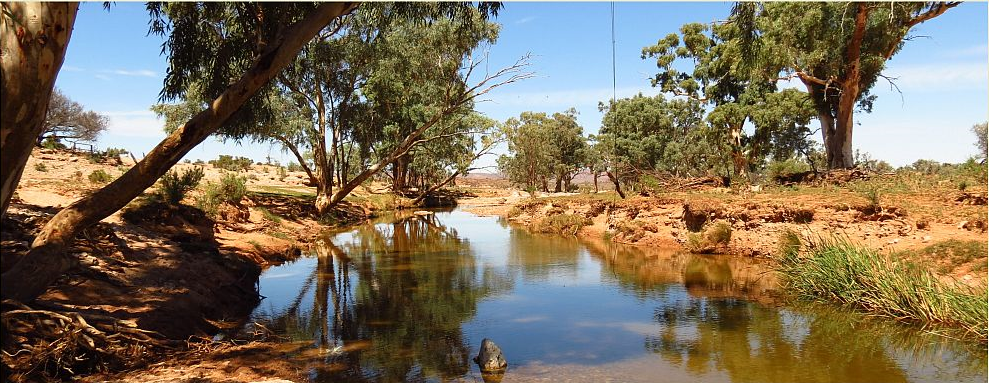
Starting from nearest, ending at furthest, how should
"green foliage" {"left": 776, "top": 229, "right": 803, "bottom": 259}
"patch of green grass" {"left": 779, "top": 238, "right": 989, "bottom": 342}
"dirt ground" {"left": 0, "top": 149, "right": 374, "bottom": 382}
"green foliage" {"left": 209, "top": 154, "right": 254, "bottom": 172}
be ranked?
"dirt ground" {"left": 0, "top": 149, "right": 374, "bottom": 382}, "patch of green grass" {"left": 779, "top": 238, "right": 989, "bottom": 342}, "green foliage" {"left": 776, "top": 229, "right": 803, "bottom": 259}, "green foliage" {"left": 209, "top": 154, "right": 254, "bottom": 172}

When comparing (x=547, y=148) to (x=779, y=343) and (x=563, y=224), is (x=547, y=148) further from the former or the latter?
(x=779, y=343)

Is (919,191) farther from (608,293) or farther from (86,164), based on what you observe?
(86,164)

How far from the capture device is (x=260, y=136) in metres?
26.5

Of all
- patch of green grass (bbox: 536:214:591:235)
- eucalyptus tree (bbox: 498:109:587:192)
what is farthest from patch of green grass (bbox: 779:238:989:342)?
eucalyptus tree (bbox: 498:109:587:192)

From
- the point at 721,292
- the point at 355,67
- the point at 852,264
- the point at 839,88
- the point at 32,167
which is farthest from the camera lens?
the point at 355,67

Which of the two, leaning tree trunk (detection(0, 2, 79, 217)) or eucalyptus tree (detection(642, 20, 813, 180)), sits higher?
eucalyptus tree (detection(642, 20, 813, 180))

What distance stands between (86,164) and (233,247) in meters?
13.0

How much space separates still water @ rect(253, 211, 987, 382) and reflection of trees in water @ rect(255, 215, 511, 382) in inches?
1.5

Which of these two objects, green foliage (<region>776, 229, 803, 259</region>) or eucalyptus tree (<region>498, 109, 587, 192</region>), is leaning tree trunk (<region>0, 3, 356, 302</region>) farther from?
eucalyptus tree (<region>498, 109, 587, 192</region>)

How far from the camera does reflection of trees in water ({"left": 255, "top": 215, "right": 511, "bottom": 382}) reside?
24.6 ft

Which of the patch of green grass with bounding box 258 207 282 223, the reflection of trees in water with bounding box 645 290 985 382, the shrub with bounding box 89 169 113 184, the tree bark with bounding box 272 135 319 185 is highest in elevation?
the tree bark with bounding box 272 135 319 185

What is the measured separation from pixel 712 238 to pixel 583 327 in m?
9.82

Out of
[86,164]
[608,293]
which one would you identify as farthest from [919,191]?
[86,164]

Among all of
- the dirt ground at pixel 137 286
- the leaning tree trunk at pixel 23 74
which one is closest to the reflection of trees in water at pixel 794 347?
the dirt ground at pixel 137 286
